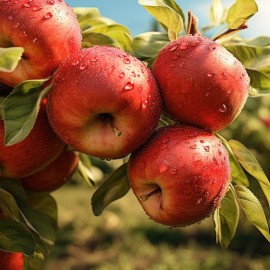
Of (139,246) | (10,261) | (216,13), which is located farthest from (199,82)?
(139,246)

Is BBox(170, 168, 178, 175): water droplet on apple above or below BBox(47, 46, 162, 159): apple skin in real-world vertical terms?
below

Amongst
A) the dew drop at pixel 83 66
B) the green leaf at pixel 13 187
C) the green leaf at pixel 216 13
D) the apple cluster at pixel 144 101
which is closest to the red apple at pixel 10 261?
the green leaf at pixel 13 187

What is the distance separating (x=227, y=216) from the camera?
0.93 metres

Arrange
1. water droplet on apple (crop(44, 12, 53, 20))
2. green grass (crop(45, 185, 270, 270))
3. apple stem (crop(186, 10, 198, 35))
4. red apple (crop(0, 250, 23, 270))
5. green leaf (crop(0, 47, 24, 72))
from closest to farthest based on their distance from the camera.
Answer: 1. green leaf (crop(0, 47, 24, 72))
2. water droplet on apple (crop(44, 12, 53, 20))
3. apple stem (crop(186, 10, 198, 35))
4. red apple (crop(0, 250, 23, 270))
5. green grass (crop(45, 185, 270, 270))

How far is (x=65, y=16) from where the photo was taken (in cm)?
80

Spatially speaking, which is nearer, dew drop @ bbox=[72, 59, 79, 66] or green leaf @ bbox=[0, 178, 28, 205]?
dew drop @ bbox=[72, 59, 79, 66]

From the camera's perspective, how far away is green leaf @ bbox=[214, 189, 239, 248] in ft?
3.03

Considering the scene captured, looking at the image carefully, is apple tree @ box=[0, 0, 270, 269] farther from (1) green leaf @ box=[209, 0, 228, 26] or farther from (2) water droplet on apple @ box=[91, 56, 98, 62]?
(1) green leaf @ box=[209, 0, 228, 26]

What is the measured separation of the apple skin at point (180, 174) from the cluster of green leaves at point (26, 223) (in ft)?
0.62

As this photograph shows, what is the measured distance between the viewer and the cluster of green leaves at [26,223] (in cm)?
85

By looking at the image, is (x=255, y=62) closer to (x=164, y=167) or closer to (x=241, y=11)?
(x=241, y=11)

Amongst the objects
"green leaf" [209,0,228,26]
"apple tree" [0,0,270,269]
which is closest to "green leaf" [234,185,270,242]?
"apple tree" [0,0,270,269]

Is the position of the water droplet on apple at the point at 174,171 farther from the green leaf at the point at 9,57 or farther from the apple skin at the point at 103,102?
the green leaf at the point at 9,57

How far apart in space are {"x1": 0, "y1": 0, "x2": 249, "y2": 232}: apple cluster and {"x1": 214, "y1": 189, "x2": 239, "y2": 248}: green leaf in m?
0.12
